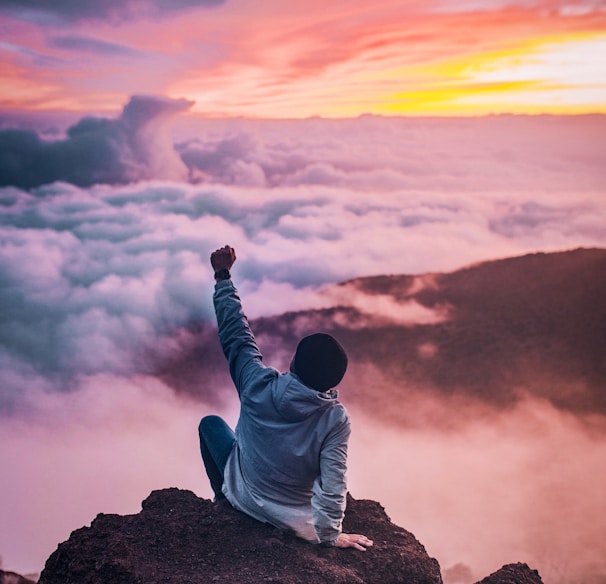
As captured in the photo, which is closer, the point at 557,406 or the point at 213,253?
the point at 213,253

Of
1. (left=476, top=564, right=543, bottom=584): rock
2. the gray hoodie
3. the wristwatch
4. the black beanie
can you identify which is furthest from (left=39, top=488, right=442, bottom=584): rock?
the wristwatch

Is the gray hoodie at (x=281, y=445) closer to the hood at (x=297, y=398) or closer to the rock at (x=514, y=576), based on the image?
the hood at (x=297, y=398)

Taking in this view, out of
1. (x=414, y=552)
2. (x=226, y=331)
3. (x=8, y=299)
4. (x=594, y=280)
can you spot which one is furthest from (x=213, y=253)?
(x=8, y=299)

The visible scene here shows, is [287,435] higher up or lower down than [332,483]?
higher up

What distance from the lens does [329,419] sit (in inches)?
120

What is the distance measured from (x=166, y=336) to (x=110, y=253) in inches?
577

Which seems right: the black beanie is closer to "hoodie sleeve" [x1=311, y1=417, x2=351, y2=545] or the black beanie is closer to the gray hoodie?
the gray hoodie

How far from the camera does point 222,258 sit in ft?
11.7

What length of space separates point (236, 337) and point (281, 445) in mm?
588

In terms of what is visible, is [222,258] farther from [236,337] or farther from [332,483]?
[332,483]

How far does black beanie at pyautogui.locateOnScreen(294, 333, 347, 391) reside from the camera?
2941mm

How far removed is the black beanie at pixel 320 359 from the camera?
9.65 feet

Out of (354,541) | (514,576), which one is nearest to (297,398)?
(354,541)

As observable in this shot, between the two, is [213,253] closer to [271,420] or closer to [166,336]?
[271,420]
